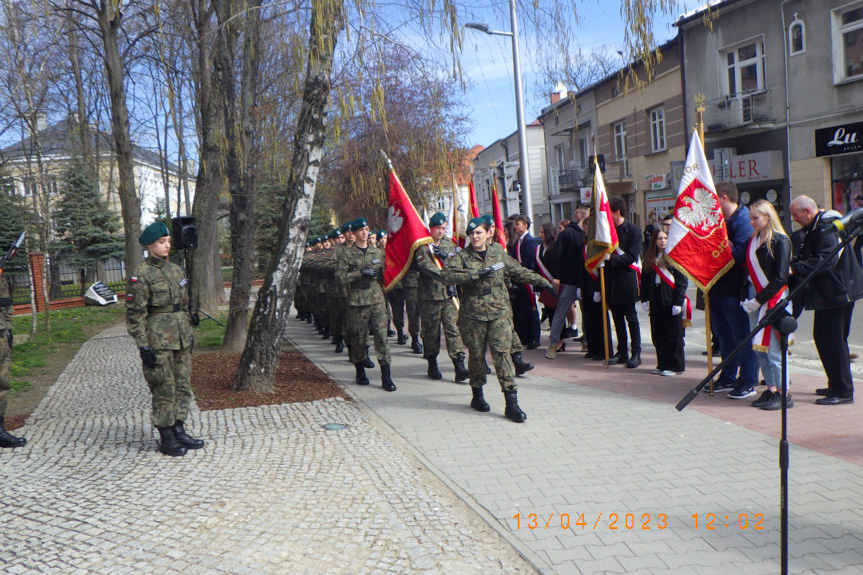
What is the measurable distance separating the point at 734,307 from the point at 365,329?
417cm

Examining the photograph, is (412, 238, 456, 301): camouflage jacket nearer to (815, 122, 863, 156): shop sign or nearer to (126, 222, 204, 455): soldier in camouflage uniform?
(126, 222, 204, 455): soldier in camouflage uniform

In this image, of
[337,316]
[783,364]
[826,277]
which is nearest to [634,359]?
[826,277]

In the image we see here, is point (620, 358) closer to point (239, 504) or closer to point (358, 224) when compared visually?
point (358, 224)

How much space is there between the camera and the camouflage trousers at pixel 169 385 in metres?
6.23

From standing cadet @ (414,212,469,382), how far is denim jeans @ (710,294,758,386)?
114 inches

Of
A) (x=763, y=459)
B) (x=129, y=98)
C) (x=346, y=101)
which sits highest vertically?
(x=129, y=98)

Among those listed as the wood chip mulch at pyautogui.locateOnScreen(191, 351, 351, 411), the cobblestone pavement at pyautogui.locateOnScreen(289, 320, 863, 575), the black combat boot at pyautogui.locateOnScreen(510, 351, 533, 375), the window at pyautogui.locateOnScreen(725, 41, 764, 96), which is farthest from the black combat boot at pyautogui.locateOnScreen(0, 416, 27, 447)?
the window at pyautogui.locateOnScreen(725, 41, 764, 96)

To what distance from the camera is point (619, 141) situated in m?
34.2

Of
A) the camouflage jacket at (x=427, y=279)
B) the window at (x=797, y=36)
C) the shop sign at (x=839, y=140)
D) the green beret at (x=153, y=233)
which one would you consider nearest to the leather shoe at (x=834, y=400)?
the camouflage jacket at (x=427, y=279)

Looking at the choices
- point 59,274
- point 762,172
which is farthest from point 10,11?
point 762,172

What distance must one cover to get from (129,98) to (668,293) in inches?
721

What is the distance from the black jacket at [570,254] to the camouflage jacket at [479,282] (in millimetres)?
2895

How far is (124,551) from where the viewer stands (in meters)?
4.22

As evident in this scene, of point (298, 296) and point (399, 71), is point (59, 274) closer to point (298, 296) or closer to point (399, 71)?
point (298, 296)
